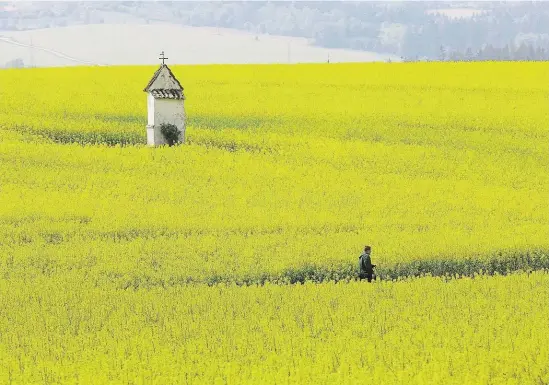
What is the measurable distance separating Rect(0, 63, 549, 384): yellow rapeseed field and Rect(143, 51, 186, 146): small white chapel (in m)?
1.24

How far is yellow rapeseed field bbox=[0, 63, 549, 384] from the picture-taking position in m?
11.9

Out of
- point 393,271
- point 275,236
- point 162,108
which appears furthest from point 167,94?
point 393,271

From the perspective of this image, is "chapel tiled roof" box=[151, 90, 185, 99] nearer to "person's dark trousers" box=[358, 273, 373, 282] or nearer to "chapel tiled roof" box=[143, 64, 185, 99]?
"chapel tiled roof" box=[143, 64, 185, 99]

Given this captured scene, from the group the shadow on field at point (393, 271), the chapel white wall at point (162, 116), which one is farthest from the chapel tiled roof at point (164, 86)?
the shadow on field at point (393, 271)

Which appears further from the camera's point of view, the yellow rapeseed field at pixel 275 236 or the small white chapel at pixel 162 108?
the small white chapel at pixel 162 108

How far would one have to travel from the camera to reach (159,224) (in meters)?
22.0

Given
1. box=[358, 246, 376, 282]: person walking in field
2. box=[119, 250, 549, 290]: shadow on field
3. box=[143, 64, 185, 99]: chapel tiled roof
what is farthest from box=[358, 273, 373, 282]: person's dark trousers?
box=[143, 64, 185, 99]: chapel tiled roof

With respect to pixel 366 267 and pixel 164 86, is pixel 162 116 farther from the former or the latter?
pixel 366 267

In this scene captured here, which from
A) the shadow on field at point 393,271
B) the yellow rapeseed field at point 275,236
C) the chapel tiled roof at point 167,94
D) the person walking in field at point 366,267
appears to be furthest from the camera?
the chapel tiled roof at point 167,94

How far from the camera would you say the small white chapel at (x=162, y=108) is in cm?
3356

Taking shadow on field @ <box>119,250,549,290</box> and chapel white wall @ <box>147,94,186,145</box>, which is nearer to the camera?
shadow on field @ <box>119,250,549,290</box>

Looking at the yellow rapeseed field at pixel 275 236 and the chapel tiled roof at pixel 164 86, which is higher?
the chapel tiled roof at pixel 164 86

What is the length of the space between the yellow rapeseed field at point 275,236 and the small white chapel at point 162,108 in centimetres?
124

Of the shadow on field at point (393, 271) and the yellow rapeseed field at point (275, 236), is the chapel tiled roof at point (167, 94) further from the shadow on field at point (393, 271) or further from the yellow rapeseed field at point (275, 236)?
the shadow on field at point (393, 271)
